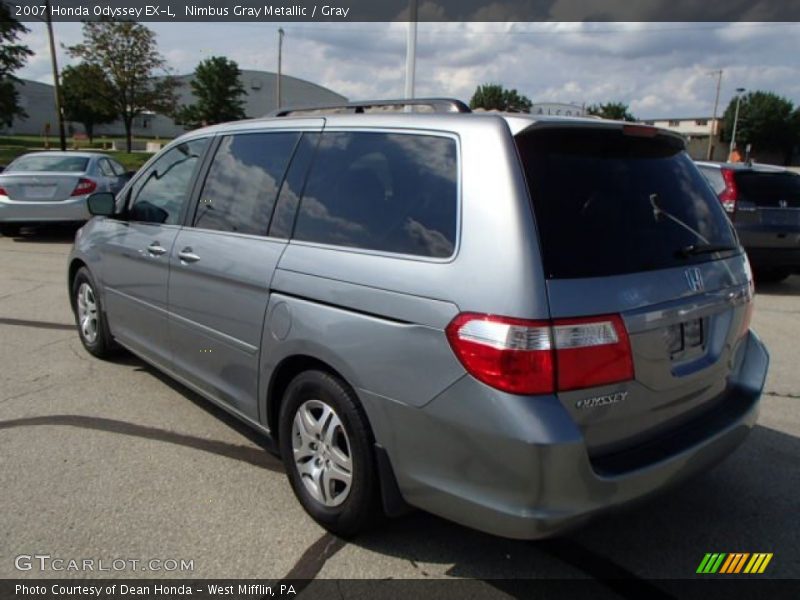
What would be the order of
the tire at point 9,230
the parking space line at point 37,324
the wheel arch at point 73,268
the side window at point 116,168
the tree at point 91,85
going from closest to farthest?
the wheel arch at point 73,268 < the parking space line at point 37,324 < the tire at point 9,230 < the side window at point 116,168 < the tree at point 91,85

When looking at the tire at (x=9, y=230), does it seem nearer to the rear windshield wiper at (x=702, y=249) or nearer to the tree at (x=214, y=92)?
the rear windshield wiper at (x=702, y=249)

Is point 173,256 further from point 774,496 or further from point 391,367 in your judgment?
point 774,496

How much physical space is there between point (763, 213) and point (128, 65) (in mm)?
42941

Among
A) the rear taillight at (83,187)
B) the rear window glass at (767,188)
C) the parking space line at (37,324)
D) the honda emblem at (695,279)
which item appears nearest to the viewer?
the honda emblem at (695,279)

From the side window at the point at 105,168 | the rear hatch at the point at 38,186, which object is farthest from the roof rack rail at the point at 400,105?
the side window at the point at 105,168

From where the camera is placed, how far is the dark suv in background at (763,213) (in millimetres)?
8477

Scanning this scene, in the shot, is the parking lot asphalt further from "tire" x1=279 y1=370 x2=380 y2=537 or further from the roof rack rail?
the roof rack rail

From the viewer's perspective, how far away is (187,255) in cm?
367

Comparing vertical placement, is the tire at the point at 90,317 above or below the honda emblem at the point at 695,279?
below

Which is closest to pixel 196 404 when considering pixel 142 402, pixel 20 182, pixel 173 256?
pixel 142 402

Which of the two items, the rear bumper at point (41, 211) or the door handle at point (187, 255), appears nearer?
the door handle at point (187, 255)

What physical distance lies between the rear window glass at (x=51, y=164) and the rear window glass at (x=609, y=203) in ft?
37.6

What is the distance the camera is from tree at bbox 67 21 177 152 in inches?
1602

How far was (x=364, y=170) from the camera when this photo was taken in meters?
2.84
